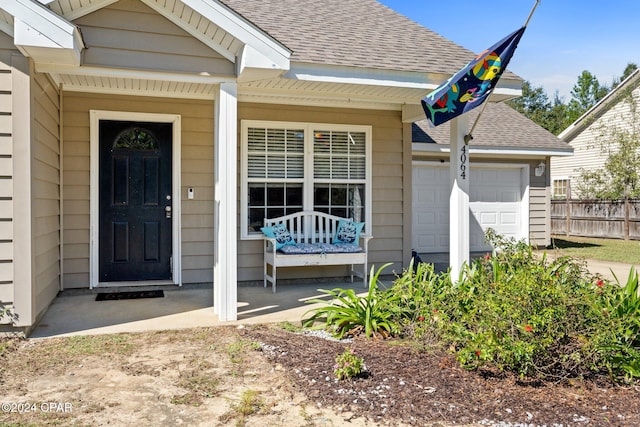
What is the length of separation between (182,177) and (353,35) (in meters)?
2.76

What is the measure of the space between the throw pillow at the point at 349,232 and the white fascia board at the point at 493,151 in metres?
3.71

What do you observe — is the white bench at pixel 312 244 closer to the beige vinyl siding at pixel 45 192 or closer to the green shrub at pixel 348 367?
the beige vinyl siding at pixel 45 192

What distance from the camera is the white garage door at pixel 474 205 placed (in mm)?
11109

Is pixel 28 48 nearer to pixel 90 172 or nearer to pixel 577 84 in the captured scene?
pixel 90 172

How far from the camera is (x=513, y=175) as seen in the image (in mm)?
11938

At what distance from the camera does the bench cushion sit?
6.65 metres

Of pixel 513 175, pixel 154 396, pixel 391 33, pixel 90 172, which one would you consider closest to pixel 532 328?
pixel 154 396

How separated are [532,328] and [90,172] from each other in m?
5.27

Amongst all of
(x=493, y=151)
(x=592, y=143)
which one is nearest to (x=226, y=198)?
(x=493, y=151)

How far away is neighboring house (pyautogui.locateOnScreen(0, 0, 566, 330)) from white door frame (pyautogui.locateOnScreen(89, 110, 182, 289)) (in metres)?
0.02

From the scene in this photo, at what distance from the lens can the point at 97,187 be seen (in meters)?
6.49

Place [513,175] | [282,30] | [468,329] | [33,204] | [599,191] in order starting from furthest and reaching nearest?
[599,191] → [513,175] → [282,30] → [33,204] → [468,329]

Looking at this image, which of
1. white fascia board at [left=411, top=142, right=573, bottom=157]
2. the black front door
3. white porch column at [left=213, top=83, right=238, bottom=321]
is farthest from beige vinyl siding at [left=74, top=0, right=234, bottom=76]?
white fascia board at [left=411, top=142, right=573, bottom=157]

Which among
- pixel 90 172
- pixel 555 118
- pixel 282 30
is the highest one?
pixel 555 118
